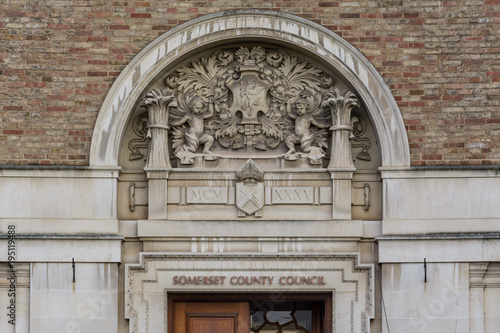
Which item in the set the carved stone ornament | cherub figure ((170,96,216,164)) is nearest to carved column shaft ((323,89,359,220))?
the carved stone ornament

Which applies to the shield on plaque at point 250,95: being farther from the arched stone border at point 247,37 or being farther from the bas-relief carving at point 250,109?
the arched stone border at point 247,37

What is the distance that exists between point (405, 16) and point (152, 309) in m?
4.74

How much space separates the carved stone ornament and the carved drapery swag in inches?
14.8

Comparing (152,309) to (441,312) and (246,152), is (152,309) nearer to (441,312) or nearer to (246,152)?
(246,152)

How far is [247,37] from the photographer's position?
12.4 meters

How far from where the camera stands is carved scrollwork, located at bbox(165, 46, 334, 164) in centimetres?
1246

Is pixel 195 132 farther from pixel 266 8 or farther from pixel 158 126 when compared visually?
pixel 266 8

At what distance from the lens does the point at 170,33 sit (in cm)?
1223

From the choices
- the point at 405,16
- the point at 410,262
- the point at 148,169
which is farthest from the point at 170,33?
the point at 410,262

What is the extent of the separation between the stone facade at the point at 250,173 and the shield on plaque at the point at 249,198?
0.02 m

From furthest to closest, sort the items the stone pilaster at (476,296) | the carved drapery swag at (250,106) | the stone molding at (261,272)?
the carved drapery swag at (250,106), the stone molding at (261,272), the stone pilaster at (476,296)

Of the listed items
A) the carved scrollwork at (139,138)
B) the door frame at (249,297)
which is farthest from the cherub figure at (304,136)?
the carved scrollwork at (139,138)

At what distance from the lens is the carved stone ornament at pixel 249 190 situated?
12188 millimetres

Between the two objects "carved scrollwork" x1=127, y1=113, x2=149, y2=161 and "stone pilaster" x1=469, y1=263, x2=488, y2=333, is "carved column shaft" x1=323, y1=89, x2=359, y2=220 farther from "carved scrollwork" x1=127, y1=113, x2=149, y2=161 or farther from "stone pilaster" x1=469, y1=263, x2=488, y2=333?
"carved scrollwork" x1=127, y1=113, x2=149, y2=161
